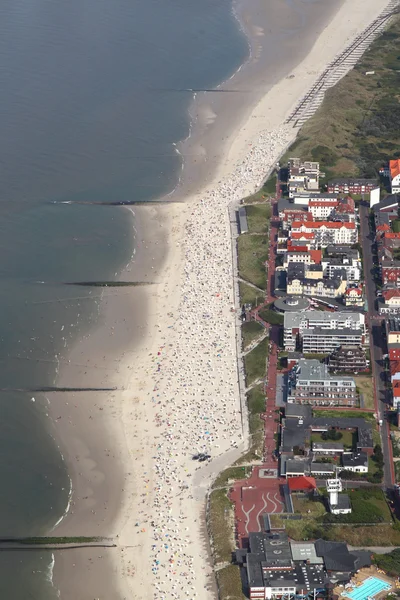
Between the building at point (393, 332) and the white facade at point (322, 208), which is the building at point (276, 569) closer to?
the building at point (393, 332)

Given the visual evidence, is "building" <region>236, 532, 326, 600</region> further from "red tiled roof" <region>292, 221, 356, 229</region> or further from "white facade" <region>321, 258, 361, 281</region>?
"red tiled roof" <region>292, 221, 356, 229</region>

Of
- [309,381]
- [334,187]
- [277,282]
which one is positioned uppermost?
[334,187]

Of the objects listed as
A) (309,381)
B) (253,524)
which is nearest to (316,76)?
(309,381)

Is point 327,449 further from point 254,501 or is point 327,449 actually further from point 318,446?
point 254,501

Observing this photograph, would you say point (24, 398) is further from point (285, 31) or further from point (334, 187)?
point (285, 31)

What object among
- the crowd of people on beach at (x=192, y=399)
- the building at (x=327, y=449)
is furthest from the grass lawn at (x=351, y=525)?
the crowd of people on beach at (x=192, y=399)

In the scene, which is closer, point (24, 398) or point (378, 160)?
point (24, 398)

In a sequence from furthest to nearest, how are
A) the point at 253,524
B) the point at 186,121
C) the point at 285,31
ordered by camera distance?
the point at 285,31
the point at 186,121
the point at 253,524

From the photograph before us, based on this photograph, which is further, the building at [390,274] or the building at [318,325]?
the building at [390,274]
